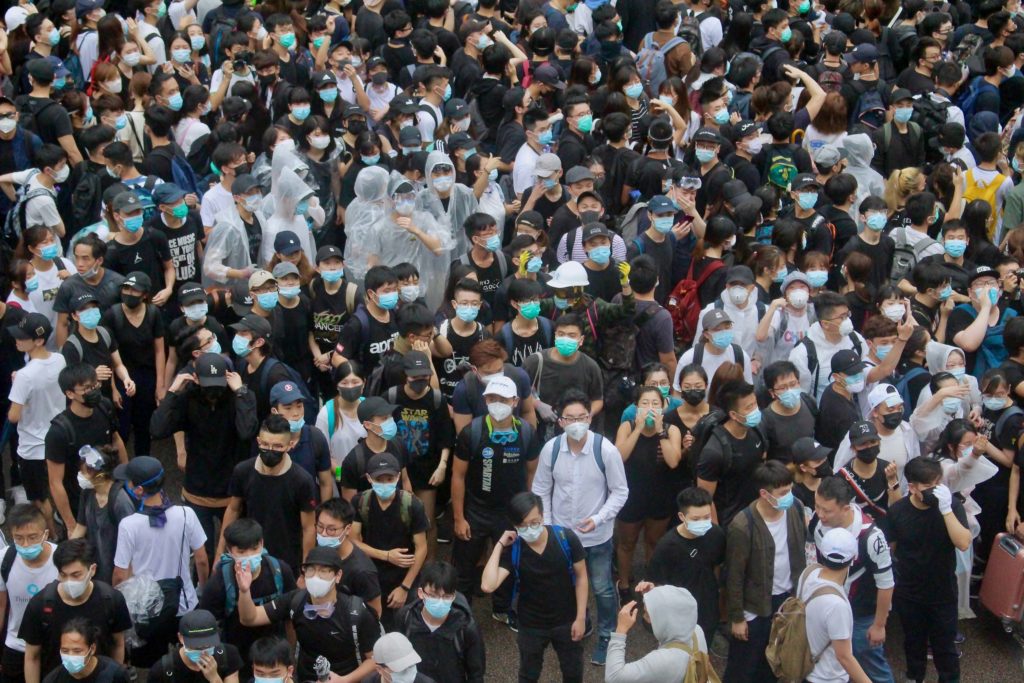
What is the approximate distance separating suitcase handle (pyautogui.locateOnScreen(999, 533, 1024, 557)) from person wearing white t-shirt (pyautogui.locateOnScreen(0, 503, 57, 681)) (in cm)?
606

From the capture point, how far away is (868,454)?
346 inches

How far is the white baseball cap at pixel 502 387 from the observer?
8852 mm

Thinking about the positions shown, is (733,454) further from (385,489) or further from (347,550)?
(347,550)

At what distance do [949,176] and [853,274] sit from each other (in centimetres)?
211

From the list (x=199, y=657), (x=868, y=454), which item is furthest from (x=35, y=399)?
(x=868, y=454)

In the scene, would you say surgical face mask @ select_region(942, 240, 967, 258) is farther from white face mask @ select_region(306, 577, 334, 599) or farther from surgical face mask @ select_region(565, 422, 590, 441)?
white face mask @ select_region(306, 577, 334, 599)

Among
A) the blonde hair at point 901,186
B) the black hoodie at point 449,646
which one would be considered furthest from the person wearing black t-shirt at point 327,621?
the blonde hair at point 901,186

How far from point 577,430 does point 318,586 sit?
6.29 ft

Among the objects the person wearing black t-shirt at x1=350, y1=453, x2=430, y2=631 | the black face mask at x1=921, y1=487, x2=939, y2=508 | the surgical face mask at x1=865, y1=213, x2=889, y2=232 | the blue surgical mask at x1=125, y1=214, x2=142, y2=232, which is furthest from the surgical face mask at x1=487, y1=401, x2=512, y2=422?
the surgical face mask at x1=865, y1=213, x2=889, y2=232

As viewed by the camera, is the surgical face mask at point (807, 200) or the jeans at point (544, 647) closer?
the jeans at point (544, 647)

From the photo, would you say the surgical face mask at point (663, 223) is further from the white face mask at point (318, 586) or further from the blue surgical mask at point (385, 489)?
the white face mask at point (318, 586)

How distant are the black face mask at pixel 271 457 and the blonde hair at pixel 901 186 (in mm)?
6247

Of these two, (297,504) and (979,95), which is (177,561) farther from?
(979,95)

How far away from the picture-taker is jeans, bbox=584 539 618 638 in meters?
9.02
